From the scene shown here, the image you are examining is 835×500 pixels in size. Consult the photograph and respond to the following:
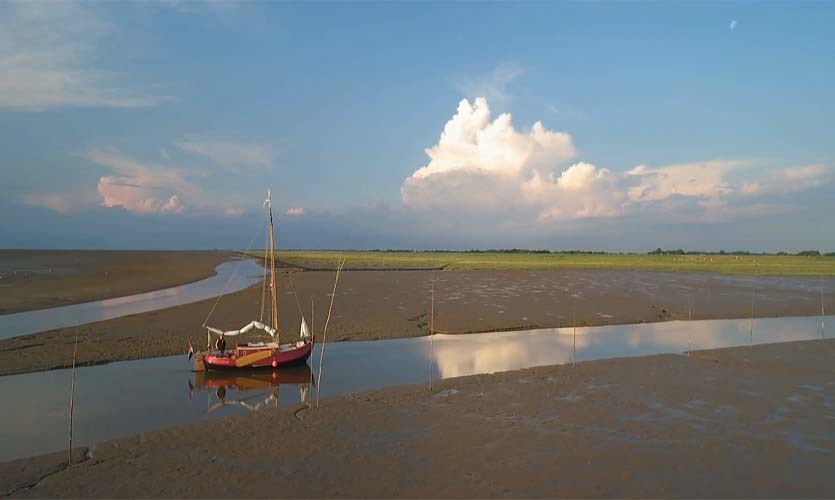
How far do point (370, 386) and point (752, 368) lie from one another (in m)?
12.2

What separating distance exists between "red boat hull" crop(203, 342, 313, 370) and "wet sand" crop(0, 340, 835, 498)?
445cm

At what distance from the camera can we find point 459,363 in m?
19.3

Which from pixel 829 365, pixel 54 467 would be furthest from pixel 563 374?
pixel 54 467

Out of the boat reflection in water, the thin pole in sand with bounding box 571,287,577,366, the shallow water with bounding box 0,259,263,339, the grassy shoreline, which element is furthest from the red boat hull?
the grassy shoreline

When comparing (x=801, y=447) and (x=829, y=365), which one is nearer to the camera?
(x=801, y=447)

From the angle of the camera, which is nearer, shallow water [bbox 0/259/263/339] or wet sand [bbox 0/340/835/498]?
wet sand [bbox 0/340/835/498]

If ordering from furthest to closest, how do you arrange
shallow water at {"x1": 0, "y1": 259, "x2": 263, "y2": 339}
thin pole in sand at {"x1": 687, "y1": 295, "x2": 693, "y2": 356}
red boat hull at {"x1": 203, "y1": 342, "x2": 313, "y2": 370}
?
shallow water at {"x1": 0, "y1": 259, "x2": 263, "y2": 339}, thin pole in sand at {"x1": 687, "y1": 295, "x2": 693, "y2": 356}, red boat hull at {"x1": 203, "y1": 342, "x2": 313, "y2": 370}

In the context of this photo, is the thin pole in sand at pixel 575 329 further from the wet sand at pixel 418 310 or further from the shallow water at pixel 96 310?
the shallow water at pixel 96 310

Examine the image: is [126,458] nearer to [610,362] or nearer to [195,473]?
[195,473]

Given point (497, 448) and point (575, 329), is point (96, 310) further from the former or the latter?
point (497, 448)

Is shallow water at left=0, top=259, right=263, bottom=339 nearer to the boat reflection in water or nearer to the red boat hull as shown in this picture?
the red boat hull

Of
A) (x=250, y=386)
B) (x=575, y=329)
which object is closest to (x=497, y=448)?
(x=250, y=386)

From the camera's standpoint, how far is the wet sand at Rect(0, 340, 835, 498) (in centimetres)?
888

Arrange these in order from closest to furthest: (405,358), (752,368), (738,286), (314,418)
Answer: (314,418)
(752,368)
(405,358)
(738,286)
